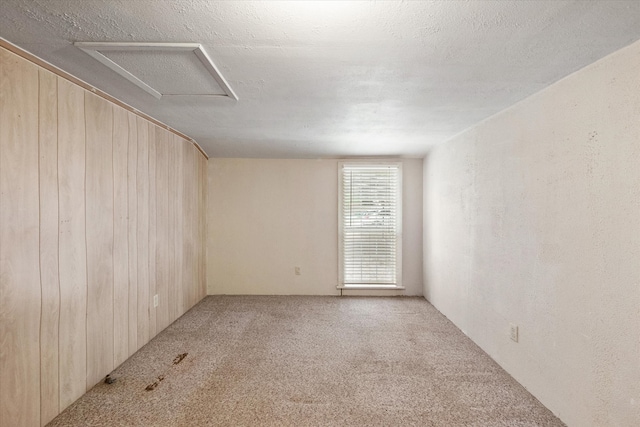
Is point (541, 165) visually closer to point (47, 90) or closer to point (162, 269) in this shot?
point (47, 90)

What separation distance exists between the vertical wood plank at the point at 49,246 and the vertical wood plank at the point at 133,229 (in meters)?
0.78

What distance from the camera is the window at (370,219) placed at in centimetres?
469

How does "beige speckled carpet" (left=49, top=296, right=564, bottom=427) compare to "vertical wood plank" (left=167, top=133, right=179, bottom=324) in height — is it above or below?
below

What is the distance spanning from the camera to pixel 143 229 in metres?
2.99

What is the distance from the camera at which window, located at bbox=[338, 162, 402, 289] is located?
469cm

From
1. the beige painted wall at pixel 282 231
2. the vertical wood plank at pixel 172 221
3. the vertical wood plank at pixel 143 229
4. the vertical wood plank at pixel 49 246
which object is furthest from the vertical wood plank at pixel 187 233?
→ the vertical wood plank at pixel 49 246

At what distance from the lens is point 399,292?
→ 462 cm

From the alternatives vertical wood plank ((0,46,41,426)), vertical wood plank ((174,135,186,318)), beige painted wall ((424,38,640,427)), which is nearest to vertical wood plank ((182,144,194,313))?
A: vertical wood plank ((174,135,186,318))

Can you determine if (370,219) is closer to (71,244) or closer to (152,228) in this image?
(152,228)

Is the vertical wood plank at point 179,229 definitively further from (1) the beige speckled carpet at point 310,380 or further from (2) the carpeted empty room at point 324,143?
(1) the beige speckled carpet at point 310,380

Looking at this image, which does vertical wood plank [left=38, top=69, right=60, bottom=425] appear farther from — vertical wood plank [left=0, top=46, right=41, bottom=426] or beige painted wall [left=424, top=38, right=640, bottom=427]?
beige painted wall [left=424, top=38, right=640, bottom=427]

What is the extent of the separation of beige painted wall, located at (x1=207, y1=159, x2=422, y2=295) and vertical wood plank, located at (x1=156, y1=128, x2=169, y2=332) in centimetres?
129

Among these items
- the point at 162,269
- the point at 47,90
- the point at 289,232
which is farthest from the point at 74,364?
the point at 289,232

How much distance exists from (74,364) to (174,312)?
1485mm
